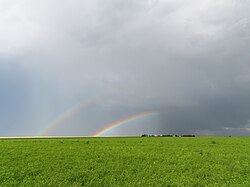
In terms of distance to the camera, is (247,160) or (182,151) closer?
(247,160)

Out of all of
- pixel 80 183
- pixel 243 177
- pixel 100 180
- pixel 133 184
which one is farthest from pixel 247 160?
pixel 80 183

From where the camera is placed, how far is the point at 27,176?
830 inches

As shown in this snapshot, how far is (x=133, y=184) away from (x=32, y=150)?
1459cm

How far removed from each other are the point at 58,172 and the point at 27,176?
239 centimetres

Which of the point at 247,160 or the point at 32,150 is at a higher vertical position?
the point at 32,150

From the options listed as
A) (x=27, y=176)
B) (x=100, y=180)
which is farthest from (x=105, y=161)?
(x=27, y=176)

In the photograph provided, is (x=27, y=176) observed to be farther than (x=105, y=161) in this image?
No

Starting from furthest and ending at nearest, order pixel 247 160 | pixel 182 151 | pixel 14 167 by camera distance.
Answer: pixel 182 151 → pixel 247 160 → pixel 14 167

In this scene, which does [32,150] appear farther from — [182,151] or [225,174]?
[225,174]

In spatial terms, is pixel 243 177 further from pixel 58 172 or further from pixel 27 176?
pixel 27 176

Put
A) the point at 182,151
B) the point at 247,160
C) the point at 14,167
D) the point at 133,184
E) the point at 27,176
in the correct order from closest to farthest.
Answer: the point at 133,184
the point at 27,176
the point at 14,167
the point at 247,160
the point at 182,151

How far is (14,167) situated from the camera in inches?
906

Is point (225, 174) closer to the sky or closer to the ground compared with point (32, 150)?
closer to the ground

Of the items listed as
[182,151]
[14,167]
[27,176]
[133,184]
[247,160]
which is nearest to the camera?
[133,184]
